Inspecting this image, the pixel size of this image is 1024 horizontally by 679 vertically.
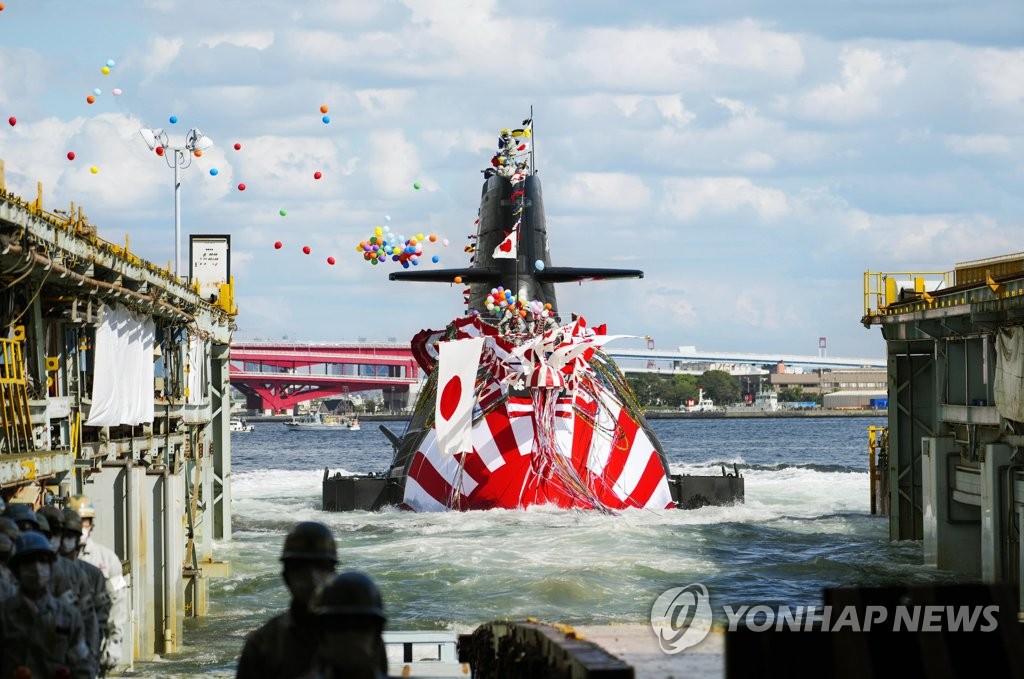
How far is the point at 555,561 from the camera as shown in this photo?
3164 cm

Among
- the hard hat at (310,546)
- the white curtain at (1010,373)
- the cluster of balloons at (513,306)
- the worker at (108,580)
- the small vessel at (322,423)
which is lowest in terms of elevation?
the small vessel at (322,423)

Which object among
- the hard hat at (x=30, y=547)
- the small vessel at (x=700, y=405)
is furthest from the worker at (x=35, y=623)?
the small vessel at (x=700, y=405)

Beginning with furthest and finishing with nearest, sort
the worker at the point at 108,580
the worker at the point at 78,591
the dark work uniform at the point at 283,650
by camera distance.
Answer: the worker at the point at 108,580, the worker at the point at 78,591, the dark work uniform at the point at 283,650

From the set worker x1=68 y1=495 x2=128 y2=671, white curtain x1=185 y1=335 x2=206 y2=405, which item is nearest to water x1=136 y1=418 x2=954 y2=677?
white curtain x1=185 y1=335 x2=206 y2=405

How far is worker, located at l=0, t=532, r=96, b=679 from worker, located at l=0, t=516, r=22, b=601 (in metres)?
0.90

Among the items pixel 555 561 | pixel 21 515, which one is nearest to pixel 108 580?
pixel 21 515

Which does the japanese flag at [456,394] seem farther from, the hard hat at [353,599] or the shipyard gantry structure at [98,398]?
the hard hat at [353,599]

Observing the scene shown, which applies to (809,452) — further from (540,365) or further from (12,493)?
(12,493)

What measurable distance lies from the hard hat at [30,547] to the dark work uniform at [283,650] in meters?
2.75

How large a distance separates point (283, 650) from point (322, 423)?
568 ft

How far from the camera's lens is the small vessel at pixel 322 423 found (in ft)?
558

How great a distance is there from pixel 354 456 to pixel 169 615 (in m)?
84.0

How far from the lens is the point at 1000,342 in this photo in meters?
25.5

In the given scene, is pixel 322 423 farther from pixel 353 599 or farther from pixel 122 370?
pixel 353 599
